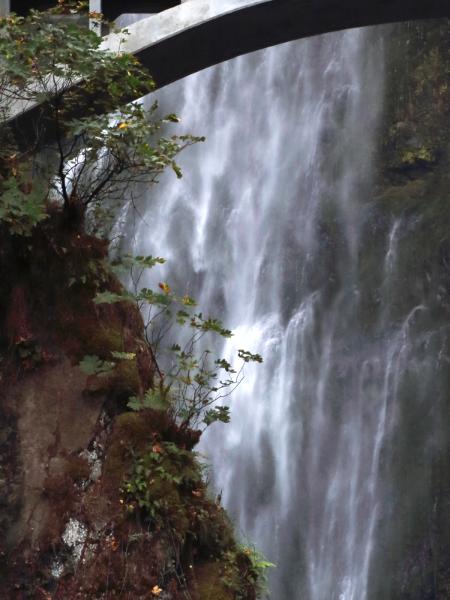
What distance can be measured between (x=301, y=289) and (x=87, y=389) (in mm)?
16600

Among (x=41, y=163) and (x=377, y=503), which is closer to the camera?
(x=41, y=163)

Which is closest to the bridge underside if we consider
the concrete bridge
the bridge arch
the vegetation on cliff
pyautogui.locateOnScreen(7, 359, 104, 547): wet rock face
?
the concrete bridge

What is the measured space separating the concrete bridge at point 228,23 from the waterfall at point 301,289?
11717 millimetres

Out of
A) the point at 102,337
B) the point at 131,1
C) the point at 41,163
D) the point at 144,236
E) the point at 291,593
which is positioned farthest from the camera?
the point at 144,236

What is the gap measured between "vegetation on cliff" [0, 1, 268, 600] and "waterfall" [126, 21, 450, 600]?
44.4ft

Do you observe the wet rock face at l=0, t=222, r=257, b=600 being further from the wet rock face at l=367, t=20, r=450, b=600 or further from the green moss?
the wet rock face at l=367, t=20, r=450, b=600

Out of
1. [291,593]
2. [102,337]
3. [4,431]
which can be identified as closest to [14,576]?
[4,431]

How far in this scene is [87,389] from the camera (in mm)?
5582

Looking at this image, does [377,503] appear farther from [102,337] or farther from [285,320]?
[102,337]

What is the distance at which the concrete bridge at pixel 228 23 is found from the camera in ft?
28.3

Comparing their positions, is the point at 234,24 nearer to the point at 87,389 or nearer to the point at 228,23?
the point at 228,23

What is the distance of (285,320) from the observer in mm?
21438

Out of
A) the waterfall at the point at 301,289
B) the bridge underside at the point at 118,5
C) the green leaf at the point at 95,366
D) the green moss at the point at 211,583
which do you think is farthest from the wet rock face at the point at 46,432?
the waterfall at the point at 301,289

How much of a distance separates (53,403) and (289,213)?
17.5m
